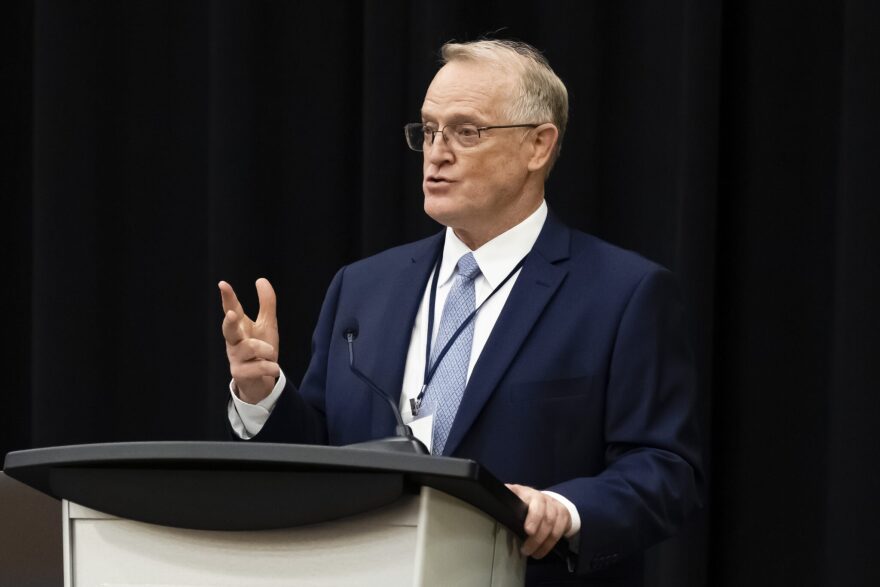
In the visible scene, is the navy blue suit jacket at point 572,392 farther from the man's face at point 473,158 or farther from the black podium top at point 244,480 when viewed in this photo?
the black podium top at point 244,480

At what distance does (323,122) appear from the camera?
3.53 meters

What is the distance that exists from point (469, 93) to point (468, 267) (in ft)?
0.98

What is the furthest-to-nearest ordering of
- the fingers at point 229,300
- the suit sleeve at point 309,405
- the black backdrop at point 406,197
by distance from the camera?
the black backdrop at point 406,197
the suit sleeve at point 309,405
the fingers at point 229,300

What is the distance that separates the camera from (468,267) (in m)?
2.23

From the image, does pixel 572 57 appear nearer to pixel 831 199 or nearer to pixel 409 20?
pixel 409 20

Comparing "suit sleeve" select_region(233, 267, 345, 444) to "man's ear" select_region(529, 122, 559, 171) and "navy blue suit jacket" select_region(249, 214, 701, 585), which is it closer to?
"navy blue suit jacket" select_region(249, 214, 701, 585)

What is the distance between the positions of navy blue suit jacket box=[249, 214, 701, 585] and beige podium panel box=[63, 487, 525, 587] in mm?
515

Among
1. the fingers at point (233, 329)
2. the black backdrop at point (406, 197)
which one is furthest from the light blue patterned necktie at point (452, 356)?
the black backdrop at point (406, 197)

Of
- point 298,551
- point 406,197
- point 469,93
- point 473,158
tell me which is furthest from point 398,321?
point 406,197

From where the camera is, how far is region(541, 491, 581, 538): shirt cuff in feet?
5.55

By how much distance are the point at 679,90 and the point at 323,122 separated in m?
0.98

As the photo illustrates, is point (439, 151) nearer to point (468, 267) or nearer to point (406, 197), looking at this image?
point (468, 267)

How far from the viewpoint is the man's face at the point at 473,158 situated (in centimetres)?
224

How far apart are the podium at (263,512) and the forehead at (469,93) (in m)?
0.94
